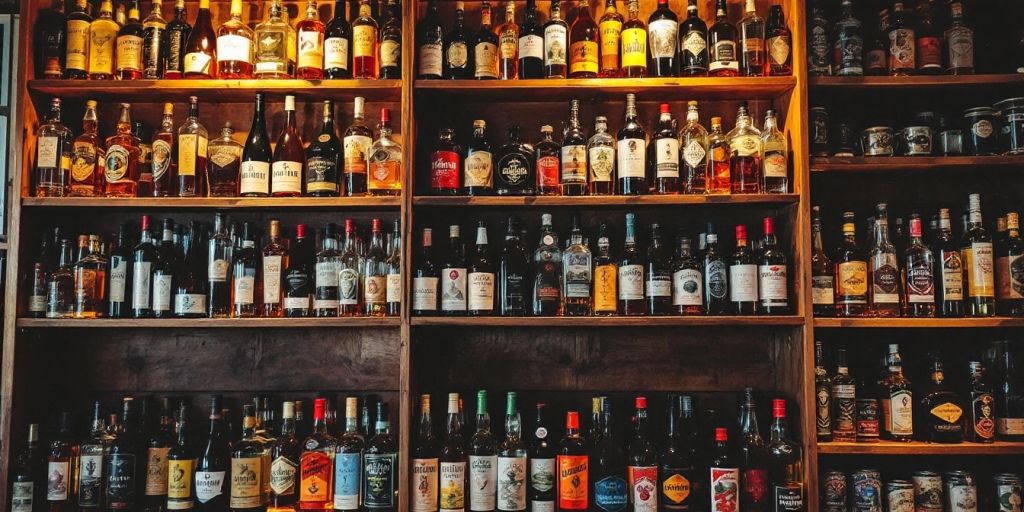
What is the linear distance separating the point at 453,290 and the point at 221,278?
0.74 meters

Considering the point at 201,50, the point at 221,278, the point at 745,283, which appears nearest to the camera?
the point at 745,283

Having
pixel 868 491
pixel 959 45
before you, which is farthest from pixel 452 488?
pixel 959 45

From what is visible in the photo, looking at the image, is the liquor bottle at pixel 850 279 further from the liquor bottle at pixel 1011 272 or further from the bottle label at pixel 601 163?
the bottle label at pixel 601 163

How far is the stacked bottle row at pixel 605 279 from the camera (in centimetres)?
246

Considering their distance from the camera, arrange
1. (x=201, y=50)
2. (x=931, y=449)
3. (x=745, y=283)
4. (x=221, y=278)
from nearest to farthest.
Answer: (x=931, y=449)
(x=745, y=283)
(x=221, y=278)
(x=201, y=50)

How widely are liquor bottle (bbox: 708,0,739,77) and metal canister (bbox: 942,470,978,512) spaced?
137cm

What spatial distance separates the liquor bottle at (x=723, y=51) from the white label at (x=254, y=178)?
1433mm

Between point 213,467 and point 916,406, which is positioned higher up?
point 916,406

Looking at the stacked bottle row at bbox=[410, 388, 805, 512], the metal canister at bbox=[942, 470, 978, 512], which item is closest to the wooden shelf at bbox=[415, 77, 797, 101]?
the stacked bottle row at bbox=[410, 388, 805, 512]

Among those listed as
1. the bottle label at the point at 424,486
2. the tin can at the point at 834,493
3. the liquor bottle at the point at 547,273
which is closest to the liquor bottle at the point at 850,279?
the tin can at the point at 834,493

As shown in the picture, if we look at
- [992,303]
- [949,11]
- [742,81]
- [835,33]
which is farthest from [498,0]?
[992,303]

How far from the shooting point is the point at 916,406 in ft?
8.20

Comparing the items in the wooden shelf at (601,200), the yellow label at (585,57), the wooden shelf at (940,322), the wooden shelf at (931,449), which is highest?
the yellow label at (585,57)

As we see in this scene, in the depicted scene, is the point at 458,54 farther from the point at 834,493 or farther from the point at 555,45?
the point at 834,493
